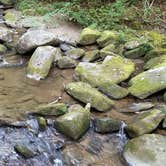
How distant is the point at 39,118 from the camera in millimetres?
4508

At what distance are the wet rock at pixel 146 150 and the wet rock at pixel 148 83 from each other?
3.29 ft

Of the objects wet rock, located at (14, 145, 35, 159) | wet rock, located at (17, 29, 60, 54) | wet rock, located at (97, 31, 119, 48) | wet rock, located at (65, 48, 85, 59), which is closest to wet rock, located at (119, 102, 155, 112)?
wet rock, located at (14, 145, 35, 159)

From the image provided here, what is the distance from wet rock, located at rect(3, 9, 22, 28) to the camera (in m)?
7.64

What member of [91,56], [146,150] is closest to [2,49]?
[91,56]

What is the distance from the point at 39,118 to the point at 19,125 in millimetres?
240

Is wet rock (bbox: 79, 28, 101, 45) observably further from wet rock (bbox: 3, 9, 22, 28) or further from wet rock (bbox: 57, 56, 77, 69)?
wet rock (bbox: 3, 9, 22, 28)

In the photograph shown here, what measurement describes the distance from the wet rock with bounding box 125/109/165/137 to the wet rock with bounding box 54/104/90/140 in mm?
485

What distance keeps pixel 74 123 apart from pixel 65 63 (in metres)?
1.87

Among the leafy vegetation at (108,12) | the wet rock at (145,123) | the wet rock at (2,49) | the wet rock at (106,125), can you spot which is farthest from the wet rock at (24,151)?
the leafy vegetation at (108,12)

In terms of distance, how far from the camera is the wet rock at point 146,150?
4047 mm

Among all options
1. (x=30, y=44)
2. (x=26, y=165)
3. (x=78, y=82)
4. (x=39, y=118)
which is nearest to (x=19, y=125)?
(x=39, y=118)

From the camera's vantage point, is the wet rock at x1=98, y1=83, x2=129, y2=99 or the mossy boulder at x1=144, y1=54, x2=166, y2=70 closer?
the wet rock at x1=98, y1=83, x2=129, y2=99

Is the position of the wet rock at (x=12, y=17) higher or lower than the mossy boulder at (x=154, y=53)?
lower

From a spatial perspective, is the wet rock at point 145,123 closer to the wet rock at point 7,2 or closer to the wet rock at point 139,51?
the wet rock at point 139,51
